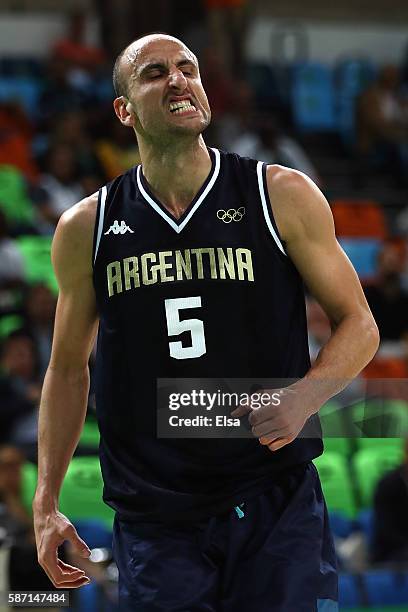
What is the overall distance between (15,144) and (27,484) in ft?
14.0

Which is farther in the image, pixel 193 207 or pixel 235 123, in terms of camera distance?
pixel 235 123

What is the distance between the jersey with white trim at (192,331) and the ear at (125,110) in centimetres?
25

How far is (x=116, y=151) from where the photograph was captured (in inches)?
377

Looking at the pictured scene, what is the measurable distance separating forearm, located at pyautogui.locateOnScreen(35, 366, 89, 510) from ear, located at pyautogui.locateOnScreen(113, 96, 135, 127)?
687mm

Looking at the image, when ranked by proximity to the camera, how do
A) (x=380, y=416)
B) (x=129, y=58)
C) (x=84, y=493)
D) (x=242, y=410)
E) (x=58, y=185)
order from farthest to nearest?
1. (x=58, y=185)
2. (x=84, y=493)
3. (x=380, y=416)
4. (x=129, y=58)
5. (x=242, y=410)

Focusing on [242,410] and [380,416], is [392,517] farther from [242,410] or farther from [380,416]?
[242,410]

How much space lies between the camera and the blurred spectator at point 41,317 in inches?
283

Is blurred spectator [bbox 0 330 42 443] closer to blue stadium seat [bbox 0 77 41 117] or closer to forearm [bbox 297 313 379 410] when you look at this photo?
forearm [bbox 297 313 379 410]

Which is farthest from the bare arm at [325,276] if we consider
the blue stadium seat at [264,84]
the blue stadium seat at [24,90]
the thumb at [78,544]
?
the blue stadium seat at [264,84]

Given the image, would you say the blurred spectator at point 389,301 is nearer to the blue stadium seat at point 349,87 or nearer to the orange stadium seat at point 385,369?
the orange stadium seat at point 385,369

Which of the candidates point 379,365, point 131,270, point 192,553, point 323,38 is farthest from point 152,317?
point 323,38

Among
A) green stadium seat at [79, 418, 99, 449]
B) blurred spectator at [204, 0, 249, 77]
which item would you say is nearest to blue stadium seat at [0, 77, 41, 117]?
blurred spectator at [204, 0, 249, 77]

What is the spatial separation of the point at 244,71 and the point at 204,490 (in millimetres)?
9468

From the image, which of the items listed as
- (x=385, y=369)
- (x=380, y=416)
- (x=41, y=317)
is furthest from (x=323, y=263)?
(x=385, y=369)
